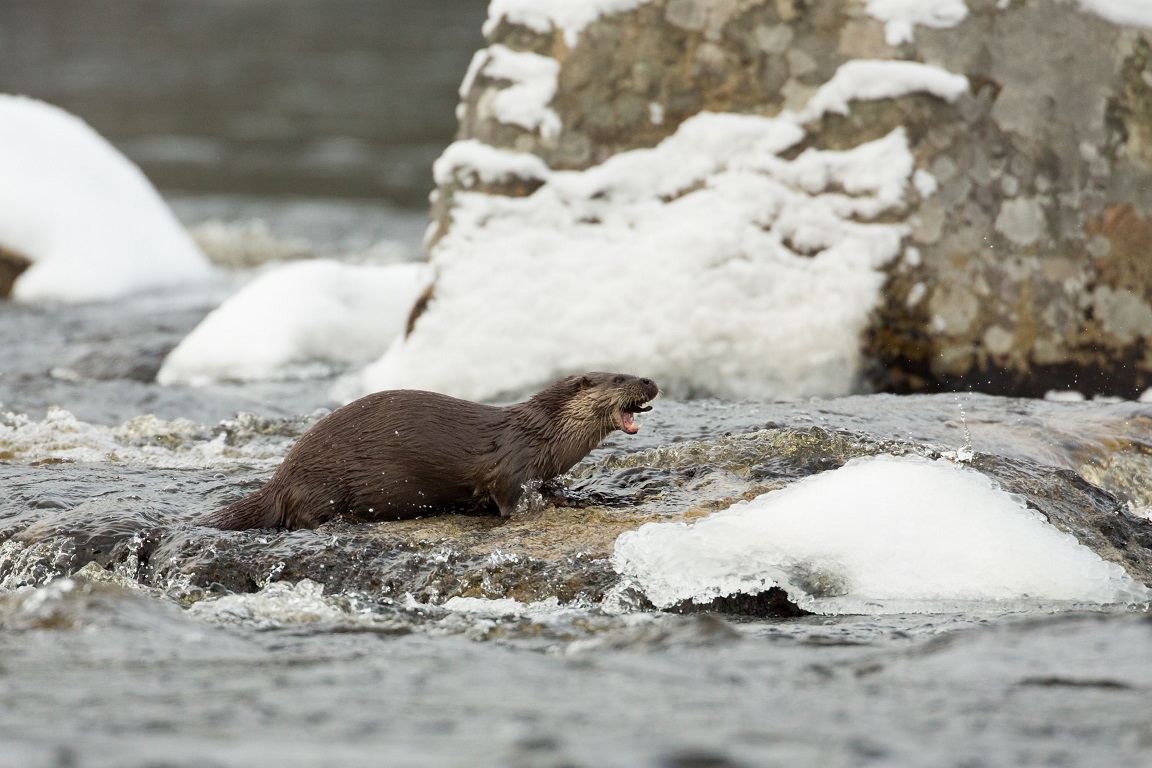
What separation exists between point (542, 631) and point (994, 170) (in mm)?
3988

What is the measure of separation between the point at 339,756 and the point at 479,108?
16.1ft

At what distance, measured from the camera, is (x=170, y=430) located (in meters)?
6.07

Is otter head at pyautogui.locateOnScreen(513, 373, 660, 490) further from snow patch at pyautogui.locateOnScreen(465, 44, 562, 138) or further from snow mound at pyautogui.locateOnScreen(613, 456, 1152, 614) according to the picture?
snow patch at pyautogui.locateOnScreen(465, 44, 562, 138)

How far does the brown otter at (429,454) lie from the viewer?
4473 millimetres

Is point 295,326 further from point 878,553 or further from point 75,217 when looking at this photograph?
point 878,553

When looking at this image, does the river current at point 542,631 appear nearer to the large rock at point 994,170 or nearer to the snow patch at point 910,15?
the large rock at point 994,170

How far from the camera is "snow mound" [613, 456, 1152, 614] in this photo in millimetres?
3887

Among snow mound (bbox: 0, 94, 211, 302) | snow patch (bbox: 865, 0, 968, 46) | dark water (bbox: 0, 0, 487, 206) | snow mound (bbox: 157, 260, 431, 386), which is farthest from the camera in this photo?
dark water (bbox: 0, 0, 487, 206)

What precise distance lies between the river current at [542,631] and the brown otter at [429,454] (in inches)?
5.4

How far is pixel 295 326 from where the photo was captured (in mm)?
8391

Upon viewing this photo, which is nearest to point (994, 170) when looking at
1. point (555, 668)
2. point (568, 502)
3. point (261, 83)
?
point (568, 502)

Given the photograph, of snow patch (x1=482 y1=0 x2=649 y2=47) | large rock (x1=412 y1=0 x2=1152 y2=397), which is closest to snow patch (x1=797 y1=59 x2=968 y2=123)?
large rock (x1=412 y1=0 x2=1152 y2=397)

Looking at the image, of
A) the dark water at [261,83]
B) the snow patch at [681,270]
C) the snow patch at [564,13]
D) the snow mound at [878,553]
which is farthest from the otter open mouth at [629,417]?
the dark water at [261,83]

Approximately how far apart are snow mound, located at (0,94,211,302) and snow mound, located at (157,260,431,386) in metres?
2.52
